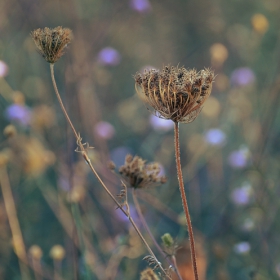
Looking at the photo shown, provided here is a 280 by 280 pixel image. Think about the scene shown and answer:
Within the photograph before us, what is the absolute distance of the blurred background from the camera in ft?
5.74

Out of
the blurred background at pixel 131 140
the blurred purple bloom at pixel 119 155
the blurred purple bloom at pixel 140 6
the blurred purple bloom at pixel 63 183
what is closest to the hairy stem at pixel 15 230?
the blurred background at pixel 131 140

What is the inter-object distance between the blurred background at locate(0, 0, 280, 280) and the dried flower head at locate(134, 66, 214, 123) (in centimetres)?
65

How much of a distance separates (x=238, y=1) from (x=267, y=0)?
27cm

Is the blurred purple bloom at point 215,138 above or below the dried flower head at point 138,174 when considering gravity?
above

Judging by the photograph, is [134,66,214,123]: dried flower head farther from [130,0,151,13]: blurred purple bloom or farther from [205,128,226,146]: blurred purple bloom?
[130,0,151,13]: blurred purple bloom

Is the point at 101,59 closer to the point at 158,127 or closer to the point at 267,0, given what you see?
the point at 158,127

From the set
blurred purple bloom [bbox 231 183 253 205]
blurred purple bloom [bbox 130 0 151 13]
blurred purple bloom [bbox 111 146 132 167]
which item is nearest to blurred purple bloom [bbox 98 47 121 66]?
blurred purple bloom [bbox 130 0 151 13]

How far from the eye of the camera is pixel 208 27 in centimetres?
309

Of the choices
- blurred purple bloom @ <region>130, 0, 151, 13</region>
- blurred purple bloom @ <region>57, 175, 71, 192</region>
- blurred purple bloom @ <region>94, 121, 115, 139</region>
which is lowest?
blurred purple bloom @ <region>57, 175, 71, 192</region>

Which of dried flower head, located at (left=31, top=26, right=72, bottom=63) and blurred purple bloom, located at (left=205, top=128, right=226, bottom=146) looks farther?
blurred purple bloom, located at (left=205, top=128, right=226, bottom=146)

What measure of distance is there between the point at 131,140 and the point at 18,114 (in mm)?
753

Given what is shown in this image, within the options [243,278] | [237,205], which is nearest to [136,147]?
[237,205]

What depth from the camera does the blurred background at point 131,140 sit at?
5.74 ft

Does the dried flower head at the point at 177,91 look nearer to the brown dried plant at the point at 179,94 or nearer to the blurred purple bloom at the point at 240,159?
the brown dried plant at the point at 179,94
